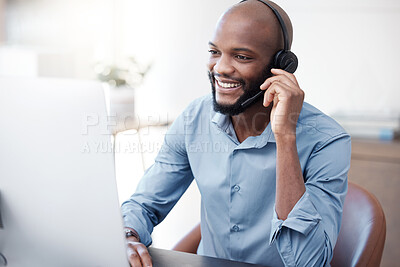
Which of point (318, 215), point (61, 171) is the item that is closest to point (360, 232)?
point (318, 215)

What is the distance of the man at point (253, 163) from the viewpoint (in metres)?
1.06

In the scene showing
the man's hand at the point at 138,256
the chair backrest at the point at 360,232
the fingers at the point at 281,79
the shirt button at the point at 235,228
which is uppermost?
the fingers at the point at 281,79

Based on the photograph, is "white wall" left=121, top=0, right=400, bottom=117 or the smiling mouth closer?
the smiling mouth

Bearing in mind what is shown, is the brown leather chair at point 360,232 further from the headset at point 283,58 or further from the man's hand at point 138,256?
the man's hand at point 138,256

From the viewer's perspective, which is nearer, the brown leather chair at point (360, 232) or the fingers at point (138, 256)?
the fingers at point (138, 256)

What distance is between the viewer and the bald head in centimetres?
120

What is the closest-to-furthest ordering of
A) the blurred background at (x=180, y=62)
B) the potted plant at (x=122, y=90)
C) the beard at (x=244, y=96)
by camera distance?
the beard at (x=244, y=96) → the blurred background at (x=180, y=62) → the potted plant at (x=122, y=90)

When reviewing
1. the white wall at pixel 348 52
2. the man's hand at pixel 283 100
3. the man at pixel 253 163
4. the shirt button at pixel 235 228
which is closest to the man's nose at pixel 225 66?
the man at pixel 253 163

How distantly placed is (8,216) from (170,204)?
59cm

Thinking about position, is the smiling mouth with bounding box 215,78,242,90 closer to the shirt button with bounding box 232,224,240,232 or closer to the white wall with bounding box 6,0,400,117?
the shirt button with bounding box 232,224,240,232

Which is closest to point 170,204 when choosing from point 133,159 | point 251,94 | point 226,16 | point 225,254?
point 225,254

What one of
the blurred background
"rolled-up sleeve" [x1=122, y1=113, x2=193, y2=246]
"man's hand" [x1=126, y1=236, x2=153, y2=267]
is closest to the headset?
"rolled-up sleeve" [x1=122, y1=113, x2=193, y2=246]

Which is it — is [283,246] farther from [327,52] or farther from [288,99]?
[327,52]

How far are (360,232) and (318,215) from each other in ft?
0.74
